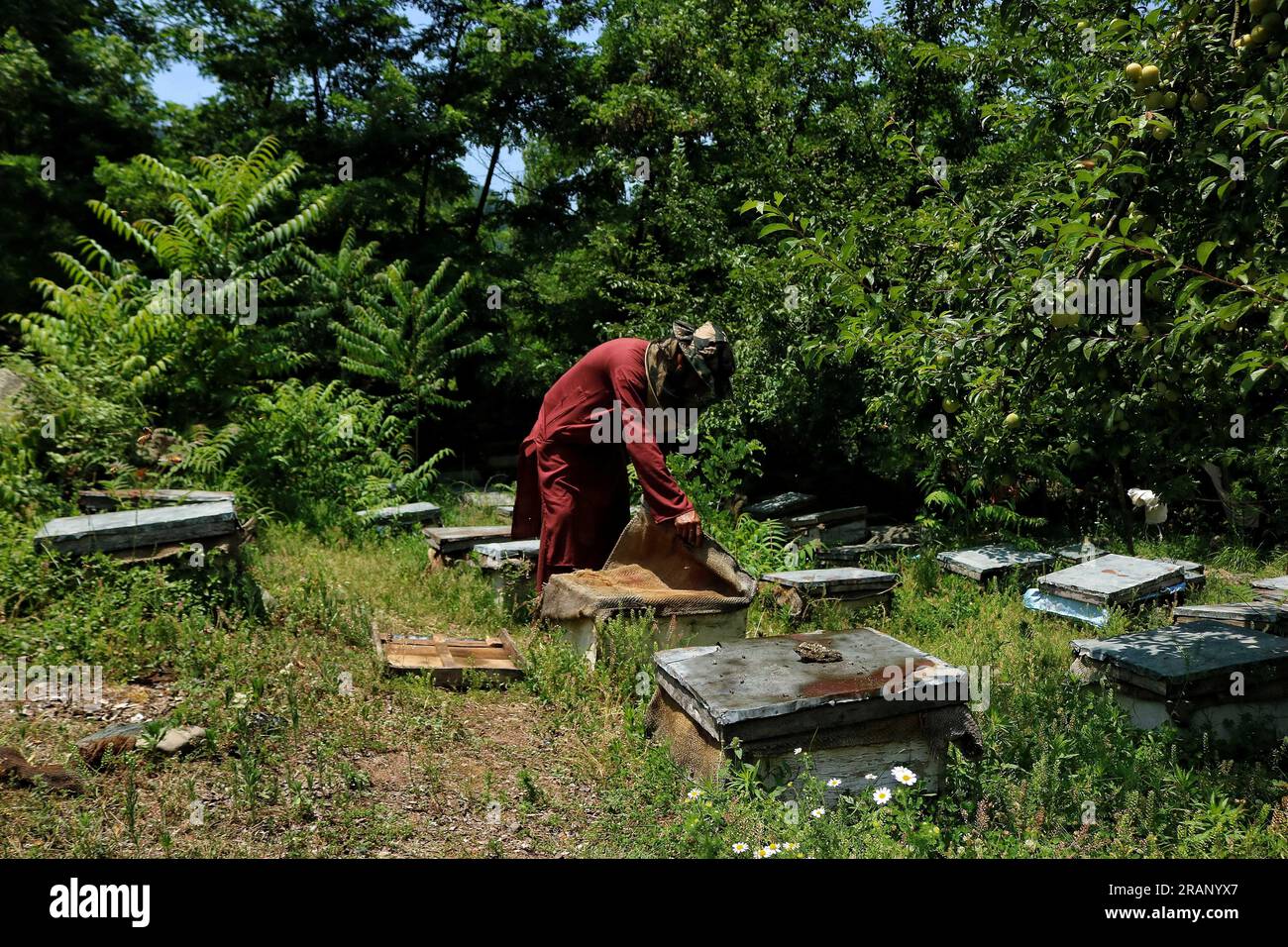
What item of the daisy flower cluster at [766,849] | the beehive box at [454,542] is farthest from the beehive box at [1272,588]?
the beehive box at [454,542]

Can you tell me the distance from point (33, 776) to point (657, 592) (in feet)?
10.4

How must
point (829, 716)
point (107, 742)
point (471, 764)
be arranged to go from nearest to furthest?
point (829, 716) < point (107, 742) < point (471, 764)

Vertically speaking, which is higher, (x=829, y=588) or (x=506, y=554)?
(x=506, y=554)

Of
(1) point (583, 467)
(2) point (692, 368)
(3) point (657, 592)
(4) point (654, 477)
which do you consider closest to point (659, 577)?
(3) point (657, 592)

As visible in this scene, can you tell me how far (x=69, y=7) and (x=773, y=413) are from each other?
41.9 ft

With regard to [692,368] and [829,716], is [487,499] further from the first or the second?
[829,716]

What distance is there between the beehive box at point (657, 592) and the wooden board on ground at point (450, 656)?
0.39m

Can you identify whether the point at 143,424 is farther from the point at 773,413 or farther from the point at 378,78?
the point at 378,78

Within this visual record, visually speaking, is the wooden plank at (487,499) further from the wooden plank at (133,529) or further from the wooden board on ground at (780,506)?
the wooden plank at (133,529)

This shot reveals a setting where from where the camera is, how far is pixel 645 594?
5383mm

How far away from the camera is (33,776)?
3.71m

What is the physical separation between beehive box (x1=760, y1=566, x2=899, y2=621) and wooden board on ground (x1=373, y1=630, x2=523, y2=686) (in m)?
2.15

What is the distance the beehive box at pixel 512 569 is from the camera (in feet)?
22.2
